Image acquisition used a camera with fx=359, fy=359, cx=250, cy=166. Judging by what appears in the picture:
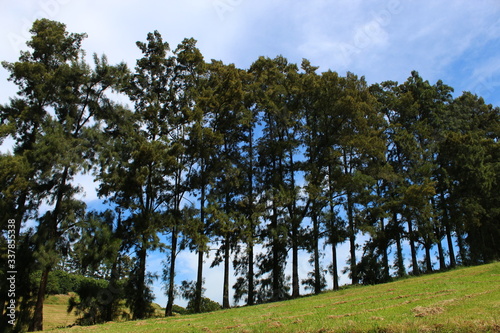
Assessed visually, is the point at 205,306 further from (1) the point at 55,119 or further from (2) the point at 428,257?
(2) the point at 428,257

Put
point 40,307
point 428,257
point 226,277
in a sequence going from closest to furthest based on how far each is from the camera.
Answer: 1. point 40,307
2. point 226,277
3. point 428,257

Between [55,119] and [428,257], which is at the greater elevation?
[55,119]

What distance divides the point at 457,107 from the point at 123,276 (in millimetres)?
35568

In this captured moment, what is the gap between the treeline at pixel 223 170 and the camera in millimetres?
20141

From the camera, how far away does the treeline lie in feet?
66.1

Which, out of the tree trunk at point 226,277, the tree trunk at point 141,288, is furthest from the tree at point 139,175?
the tree trunk at point 226,277

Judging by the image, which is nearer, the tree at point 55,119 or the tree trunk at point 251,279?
the tree at point 55,119

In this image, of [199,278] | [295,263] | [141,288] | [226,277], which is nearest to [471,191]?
[295,263]

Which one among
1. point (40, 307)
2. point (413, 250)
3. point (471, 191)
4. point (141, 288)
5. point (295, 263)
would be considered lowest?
point (40, 307)

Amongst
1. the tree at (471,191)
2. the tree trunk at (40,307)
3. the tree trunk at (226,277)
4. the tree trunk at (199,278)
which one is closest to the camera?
the tree trunk at (40,307)

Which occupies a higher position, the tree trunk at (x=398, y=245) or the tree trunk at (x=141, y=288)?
the tree trunk at (x=398, y=245)

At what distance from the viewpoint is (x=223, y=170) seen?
2533cm

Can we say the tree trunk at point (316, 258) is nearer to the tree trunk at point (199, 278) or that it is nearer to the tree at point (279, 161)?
the tree at point (279, 161)

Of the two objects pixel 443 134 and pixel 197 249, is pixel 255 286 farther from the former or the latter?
pixel 443 134
